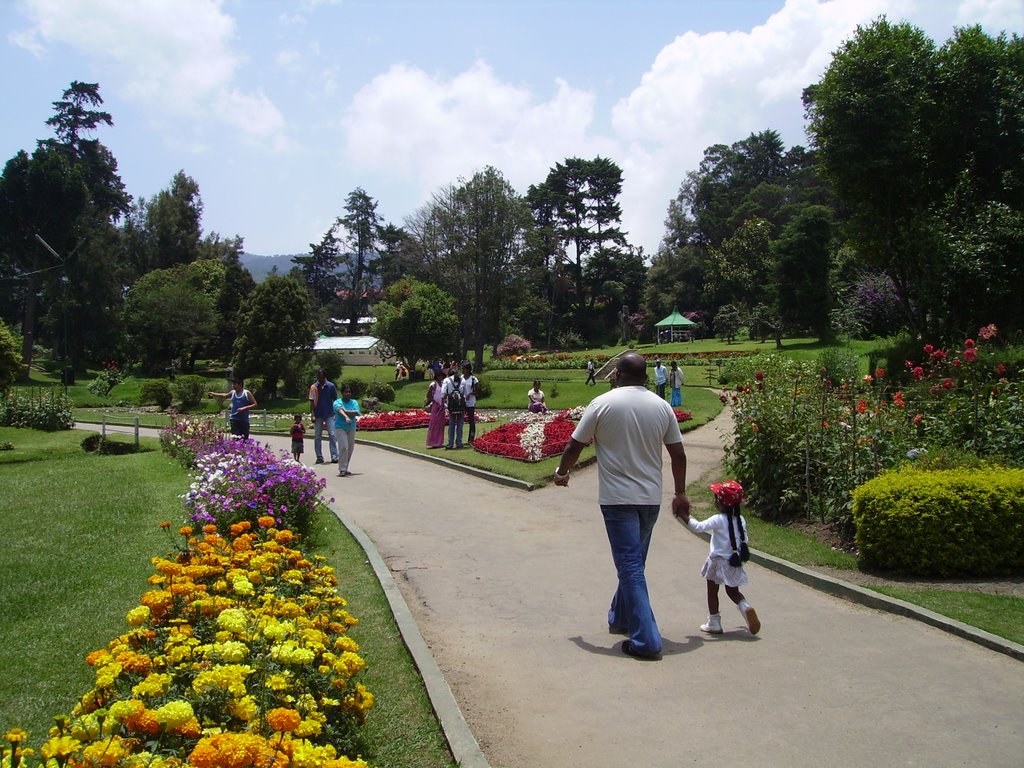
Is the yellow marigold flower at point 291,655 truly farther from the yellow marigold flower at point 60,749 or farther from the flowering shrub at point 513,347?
the flowering shrub at point 513,347

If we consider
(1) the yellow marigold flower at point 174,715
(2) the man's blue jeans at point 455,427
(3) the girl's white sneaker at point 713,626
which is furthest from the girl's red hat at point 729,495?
(2) the man's blue jeans at point 455,427

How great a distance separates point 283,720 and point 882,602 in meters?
5.12

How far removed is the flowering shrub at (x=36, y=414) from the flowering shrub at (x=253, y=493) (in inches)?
768

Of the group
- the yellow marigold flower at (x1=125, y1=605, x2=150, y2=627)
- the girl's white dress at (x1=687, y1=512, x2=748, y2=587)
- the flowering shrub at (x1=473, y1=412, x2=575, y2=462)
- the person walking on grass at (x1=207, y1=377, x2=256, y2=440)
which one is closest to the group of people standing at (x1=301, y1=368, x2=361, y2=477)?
the person walking on grass at (x1=207, y1=377, x2=256, y2=440)

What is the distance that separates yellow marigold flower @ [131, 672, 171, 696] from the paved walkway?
141 cm

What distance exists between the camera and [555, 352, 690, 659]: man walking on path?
17.0ft

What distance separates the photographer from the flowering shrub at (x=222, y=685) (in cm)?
288

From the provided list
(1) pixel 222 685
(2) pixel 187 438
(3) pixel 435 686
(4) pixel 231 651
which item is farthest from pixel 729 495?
(2) pixel 187 438

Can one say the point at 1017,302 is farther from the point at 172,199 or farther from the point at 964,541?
the point at 172,199

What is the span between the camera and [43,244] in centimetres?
5219

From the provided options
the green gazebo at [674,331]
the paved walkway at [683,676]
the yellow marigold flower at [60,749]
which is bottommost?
the paved walkway at [683,676]

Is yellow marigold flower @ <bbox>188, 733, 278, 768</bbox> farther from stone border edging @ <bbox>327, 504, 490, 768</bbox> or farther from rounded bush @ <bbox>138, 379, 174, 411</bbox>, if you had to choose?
rounded bush @ <bbox>138, 379, 174, 411</bbox>

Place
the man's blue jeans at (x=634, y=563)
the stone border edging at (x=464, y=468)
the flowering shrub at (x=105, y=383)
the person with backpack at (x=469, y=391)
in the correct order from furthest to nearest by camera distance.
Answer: the flowering shrub at (x=105, y=383), the person with backpack at (x=469, y=391), the stone border edging at (x=464, y=468), the man's blue jeans at (x=634, y=563)

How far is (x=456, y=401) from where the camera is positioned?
16.4 metres
